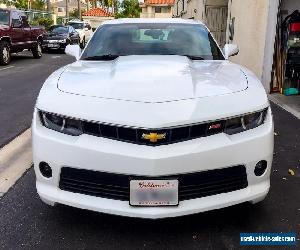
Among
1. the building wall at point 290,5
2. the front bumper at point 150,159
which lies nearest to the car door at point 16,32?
the building wall at point 290,5

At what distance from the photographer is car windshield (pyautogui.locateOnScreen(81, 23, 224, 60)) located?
4258 millimetres

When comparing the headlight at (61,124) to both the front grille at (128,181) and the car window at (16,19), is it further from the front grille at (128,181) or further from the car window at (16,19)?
the car window at (16,19)

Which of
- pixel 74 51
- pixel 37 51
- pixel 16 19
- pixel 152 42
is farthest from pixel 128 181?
pixel 37 51

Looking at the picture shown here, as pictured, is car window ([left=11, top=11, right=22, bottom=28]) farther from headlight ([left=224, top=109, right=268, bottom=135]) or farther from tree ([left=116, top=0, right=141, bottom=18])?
tree ([left=116, top=0, right=141, bottom=18])

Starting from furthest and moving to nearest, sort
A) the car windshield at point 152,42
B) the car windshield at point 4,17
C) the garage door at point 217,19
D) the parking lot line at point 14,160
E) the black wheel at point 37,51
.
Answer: the garage door at point 217,19
the black wheel at point 37,51
the car windshield at point 4,17
the car windshield at point 152,42
the parking lot line at point 14,160

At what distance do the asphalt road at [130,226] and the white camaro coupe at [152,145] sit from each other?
30 centimetres

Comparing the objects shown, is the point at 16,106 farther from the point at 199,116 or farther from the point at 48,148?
the point at 199,116

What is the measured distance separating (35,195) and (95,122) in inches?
51.9

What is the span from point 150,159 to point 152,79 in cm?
79

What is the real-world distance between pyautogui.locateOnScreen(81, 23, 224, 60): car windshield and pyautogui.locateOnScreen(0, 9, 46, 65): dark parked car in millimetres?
10310

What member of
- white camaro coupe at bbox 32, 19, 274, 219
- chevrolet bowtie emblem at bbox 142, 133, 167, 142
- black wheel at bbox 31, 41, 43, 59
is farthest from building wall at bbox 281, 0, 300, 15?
black wheel at bbox 31, 41, 43, 59

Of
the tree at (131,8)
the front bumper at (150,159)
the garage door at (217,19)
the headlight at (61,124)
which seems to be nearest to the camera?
the front bumper at (150,159)

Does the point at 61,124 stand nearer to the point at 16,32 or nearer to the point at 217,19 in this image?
the point at 16,32

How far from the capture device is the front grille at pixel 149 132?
2660 mm
